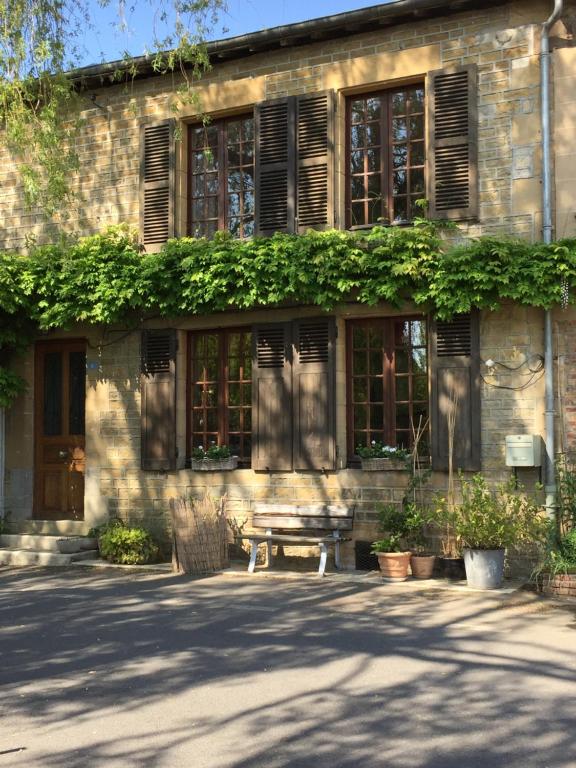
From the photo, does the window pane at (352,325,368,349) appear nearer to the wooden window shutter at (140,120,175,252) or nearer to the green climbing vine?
the green climbing vine

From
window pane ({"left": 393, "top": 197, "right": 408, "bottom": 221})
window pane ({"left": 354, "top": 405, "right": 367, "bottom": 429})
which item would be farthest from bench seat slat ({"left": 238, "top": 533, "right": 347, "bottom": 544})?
window pane ({"left": 393, "top": 197, "right": 408, "bottom": 221})

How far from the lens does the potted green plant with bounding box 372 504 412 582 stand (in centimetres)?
997

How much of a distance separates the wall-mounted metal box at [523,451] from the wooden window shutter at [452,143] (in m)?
2.53

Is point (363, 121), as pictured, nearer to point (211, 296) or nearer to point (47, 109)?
point (211, 296)

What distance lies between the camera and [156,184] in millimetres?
12406

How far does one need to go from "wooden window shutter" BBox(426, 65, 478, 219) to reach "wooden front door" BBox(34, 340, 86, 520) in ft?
17.7

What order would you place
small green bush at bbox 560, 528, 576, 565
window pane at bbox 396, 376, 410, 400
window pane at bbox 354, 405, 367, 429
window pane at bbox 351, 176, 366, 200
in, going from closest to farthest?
1. small green bush at bbox 560, 528, 576, 565
2. window pane at bbox 396, 376, 410, 400
3. window pane at bbox 354, 405, 367, 429
4. window pane at bbox 351, 176, 366, 200

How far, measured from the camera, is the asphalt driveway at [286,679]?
15.6 feet

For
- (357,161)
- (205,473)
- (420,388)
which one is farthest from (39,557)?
(357,161)

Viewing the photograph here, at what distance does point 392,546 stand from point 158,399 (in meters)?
3.72

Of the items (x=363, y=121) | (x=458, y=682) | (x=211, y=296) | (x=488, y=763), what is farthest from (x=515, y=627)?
(x=363, y=121)

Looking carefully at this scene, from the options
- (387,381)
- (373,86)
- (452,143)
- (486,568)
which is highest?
(373,86)

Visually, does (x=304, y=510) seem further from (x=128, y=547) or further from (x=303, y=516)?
(x=128, y=547)

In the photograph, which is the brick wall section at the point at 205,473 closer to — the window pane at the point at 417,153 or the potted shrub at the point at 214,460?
the potted shrub at the point at 214,460
